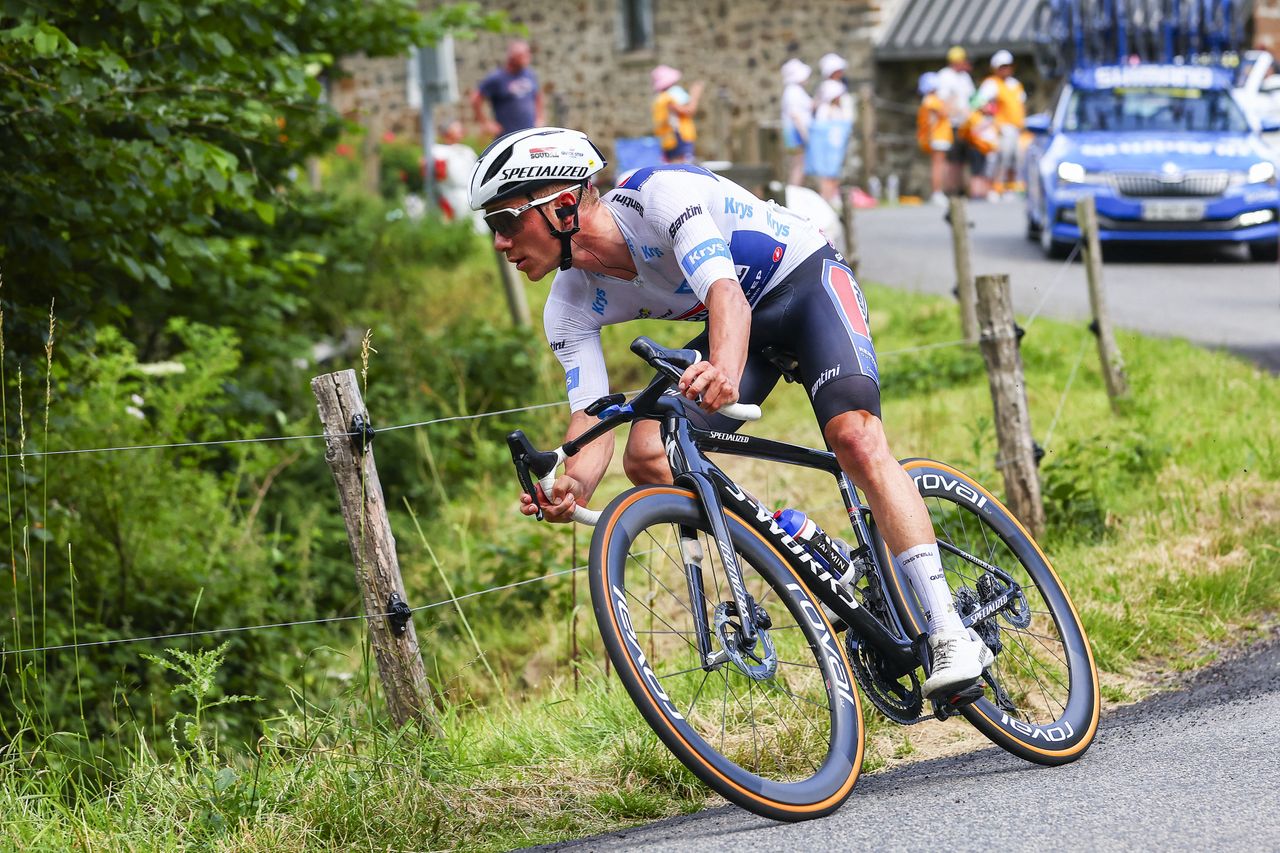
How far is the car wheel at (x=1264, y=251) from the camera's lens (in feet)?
53.1

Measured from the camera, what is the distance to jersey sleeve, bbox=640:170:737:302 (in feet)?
14.0

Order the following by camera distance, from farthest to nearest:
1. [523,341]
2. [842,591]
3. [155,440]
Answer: [523,341] → [155,440] → [842,591]

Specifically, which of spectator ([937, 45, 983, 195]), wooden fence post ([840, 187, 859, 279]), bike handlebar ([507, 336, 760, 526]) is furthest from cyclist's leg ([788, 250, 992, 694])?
spectator ([937, 45, 983, 195])

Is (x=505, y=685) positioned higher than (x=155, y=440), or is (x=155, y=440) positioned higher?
(x=155, y=440)

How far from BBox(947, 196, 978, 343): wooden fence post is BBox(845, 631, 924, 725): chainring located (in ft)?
24.1

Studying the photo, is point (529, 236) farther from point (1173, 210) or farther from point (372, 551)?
point (1173, 210)

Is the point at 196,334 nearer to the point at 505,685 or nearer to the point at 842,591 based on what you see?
the point at 505,685

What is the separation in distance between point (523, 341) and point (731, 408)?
8.80 m

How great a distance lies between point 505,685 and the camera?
7621 millimetres

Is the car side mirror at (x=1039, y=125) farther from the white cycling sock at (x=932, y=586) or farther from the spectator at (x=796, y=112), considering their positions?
the white cycling sock at (x=932, y=586)

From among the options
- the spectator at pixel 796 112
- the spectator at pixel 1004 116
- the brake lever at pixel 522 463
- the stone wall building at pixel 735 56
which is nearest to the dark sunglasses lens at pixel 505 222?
the brake lever at pixel 522 463

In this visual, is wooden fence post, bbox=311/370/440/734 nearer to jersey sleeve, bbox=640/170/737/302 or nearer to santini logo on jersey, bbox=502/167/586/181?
santini logo on jersey, bbox=502/167/586/181

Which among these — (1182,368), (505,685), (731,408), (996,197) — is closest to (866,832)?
(731,408)

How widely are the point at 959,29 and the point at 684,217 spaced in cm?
2857
